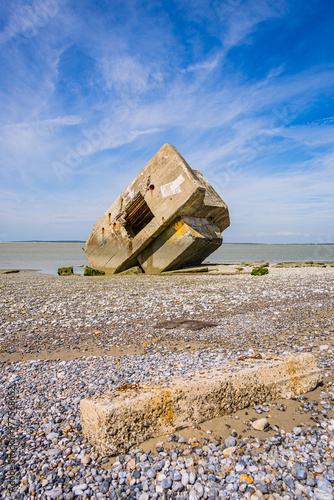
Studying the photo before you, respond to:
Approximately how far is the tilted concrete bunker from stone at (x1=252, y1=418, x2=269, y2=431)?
9.71 m

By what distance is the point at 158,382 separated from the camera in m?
2.92

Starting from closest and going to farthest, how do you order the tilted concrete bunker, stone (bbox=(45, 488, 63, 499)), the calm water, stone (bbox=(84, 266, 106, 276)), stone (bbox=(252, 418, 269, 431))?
stone (bbox=(45, 488, 63, 499)) → stone (bbox=(252, 418, 269, 431)) → the tilted concrete bunker → stone (bbox=(84, 266, 106, 276)) → the calm water

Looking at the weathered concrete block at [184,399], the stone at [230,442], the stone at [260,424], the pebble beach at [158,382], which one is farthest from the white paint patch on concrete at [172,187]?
the stone at [230,442]

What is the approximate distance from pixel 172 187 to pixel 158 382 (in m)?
9.94

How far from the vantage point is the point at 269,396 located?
3029 millimetres

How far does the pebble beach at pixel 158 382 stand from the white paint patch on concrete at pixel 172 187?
590 cm

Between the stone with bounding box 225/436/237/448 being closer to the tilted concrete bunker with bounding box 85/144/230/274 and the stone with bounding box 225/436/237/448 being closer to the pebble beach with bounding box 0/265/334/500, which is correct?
the pebble beach with bounding box 0/265/334/500

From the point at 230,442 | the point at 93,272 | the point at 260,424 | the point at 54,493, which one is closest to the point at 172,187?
the point at 93,272

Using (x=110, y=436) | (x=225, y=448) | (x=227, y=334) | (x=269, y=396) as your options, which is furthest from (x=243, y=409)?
(x=227, y=334)

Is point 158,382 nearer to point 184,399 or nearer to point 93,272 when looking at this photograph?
point 184,399

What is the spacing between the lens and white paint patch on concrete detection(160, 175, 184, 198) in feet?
39.5

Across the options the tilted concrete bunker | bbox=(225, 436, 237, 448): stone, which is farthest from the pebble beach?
the tilted concrete bunker

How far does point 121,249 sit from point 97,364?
395 inches

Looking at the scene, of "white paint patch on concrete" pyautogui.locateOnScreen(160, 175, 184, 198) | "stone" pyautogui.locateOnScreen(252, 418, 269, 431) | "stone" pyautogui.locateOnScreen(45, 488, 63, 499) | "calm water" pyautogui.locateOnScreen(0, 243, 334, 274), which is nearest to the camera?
"stone" pyautogui.locateOnScreen(45, 488, 63, 499)
